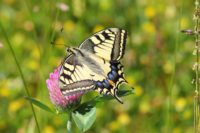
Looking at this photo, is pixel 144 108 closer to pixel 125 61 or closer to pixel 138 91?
pixel 138 91

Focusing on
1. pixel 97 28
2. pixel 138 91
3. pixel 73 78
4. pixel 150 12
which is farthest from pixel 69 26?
pixel 73 78

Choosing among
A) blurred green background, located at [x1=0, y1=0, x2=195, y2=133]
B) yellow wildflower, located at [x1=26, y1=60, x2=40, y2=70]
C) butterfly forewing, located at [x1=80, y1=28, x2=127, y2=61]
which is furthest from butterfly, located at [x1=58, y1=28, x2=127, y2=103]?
yellow wildflower, located at [x1=26, y1=60, x2=40, y2=70]

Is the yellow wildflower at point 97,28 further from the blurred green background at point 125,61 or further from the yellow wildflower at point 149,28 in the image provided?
the yellow wildflower at point 149,28

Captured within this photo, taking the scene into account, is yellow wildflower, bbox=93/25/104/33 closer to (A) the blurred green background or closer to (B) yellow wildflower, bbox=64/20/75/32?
(A) the blurred green background

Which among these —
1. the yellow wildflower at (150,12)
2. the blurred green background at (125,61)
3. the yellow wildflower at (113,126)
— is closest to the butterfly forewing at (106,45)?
the blurred green background at (125,61)

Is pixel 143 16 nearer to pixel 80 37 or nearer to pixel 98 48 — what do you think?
pixel 80 37
